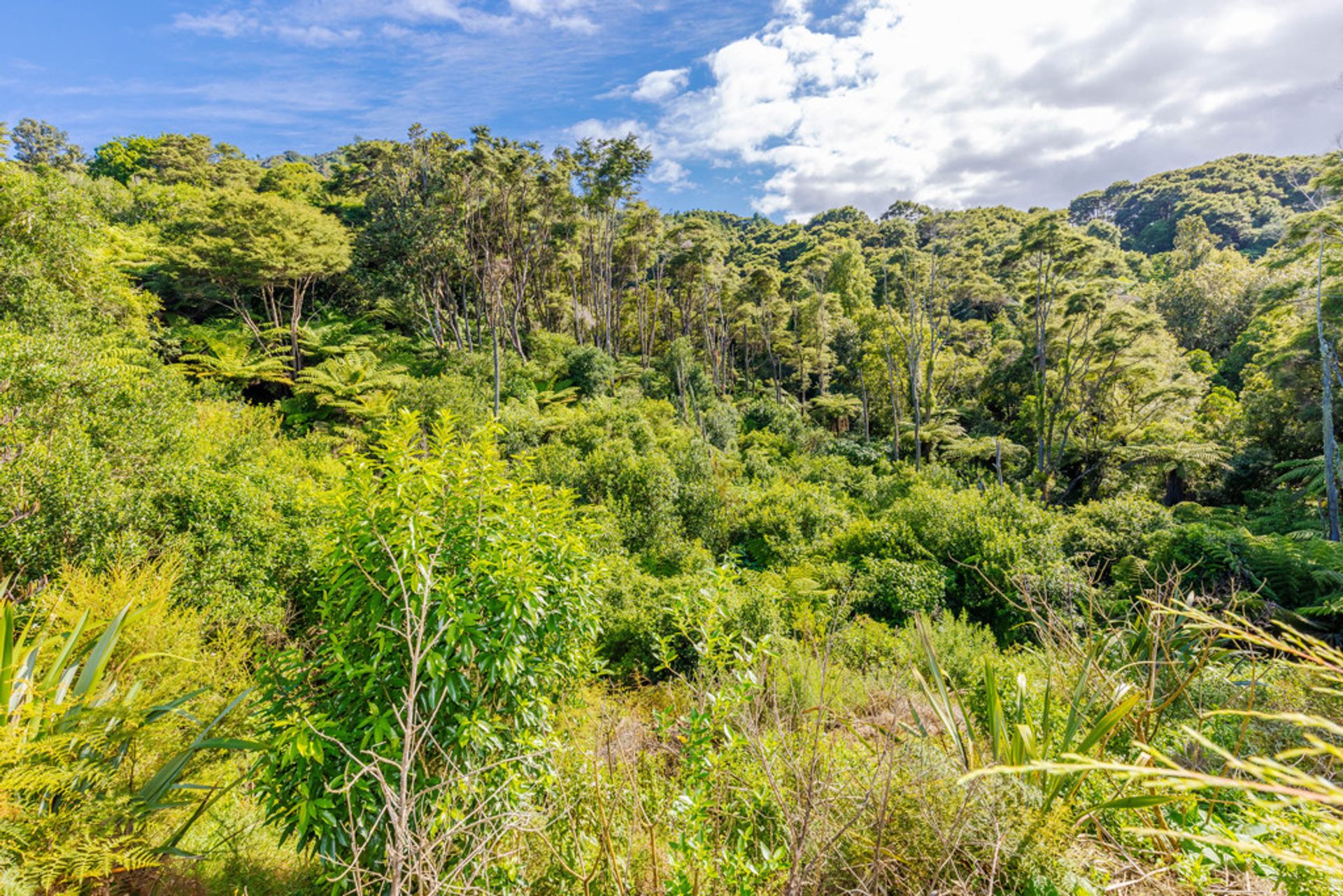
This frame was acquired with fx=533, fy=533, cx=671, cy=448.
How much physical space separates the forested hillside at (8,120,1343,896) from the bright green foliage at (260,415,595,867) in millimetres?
30

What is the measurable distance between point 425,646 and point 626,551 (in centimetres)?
900

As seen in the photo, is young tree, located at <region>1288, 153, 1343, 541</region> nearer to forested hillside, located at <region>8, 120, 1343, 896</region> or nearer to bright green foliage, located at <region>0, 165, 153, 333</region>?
forested hillside, located at <region>8, 120, 1343, 896</region>

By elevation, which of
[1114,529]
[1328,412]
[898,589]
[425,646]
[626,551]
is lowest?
[898,589]

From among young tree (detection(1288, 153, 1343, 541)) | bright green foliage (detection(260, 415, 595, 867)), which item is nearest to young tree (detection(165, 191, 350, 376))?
bright green foliage (detection(260, 415, 595, 867))

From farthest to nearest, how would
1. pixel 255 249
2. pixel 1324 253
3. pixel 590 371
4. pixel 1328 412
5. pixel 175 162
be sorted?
pixel 175 162 < pixel 590 371 < pixel 255 249 < pixel 1324 253 < pixel 1328 412

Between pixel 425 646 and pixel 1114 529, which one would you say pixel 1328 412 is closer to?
pixel 1114 529

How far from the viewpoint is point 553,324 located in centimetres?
2662

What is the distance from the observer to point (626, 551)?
11.3 metres

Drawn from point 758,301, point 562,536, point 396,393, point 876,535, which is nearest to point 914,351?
point 758,301

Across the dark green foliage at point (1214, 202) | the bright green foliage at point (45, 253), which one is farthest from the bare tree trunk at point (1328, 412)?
the dark green foliage at point (1214, 202)

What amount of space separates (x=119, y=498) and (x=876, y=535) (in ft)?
38.7

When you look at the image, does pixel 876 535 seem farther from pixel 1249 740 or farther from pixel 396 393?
pixel 396 393

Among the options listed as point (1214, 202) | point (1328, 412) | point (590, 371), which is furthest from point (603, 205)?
point (1214, 202)

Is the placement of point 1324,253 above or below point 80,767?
above
